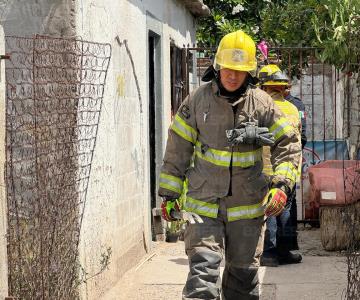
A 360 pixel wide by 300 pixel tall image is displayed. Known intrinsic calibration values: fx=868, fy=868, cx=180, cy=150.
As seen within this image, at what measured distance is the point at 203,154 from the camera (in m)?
5.46

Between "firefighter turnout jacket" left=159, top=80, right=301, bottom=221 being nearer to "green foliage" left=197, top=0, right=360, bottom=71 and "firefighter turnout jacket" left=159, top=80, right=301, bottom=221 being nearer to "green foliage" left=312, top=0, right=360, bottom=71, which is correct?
"green foliage" left=197, top=0, right=360, bottom=71

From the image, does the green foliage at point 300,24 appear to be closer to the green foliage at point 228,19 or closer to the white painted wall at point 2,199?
the green foliage at point 228,19

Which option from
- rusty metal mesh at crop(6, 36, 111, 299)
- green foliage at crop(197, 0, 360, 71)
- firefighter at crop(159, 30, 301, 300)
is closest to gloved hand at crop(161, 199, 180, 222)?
firefighter at crop(159, 30, 301, 300)

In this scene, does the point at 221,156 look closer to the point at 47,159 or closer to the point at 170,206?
the point at 170,206

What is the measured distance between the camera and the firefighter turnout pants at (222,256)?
5176 millimetres

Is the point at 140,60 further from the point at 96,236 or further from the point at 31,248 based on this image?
the point at 31,248

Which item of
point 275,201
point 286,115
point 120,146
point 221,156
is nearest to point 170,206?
point 221,156

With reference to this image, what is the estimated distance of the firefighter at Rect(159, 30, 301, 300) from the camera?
5.36 meters

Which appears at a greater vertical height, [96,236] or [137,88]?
[137,88]

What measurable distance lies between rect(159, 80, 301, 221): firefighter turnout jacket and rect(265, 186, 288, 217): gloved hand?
4.0 inches

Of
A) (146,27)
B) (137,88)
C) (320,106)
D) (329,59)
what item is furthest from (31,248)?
(320,106)

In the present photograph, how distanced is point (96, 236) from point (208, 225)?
5.29 feet

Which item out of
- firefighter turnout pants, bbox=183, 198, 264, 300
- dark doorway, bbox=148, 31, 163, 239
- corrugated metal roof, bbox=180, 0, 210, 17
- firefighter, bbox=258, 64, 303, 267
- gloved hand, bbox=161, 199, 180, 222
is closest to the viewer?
firefighter turnout pants, bbox=183, 198, 264, 300

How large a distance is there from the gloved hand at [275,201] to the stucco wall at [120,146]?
1634 mm
